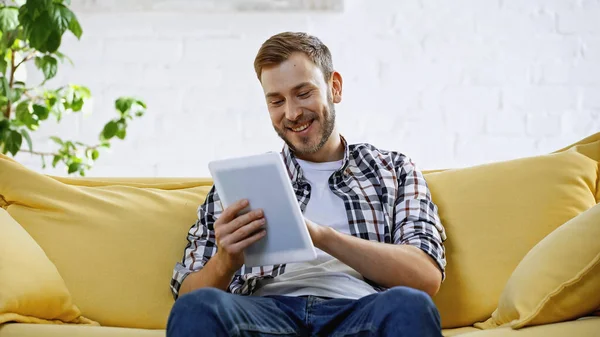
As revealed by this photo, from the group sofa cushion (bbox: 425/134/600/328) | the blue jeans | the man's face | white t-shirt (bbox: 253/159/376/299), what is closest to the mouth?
the man's face

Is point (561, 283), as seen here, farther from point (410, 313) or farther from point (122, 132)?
point (122, 132)

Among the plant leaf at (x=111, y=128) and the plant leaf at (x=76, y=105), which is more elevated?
the plant leaf at (x=76, y=105)

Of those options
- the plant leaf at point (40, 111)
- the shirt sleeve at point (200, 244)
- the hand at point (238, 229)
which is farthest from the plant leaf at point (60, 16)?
the hand at point (238, 229)

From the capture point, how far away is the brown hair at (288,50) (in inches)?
78.7

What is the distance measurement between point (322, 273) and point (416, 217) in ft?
0.85

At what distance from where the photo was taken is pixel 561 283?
1.61 m

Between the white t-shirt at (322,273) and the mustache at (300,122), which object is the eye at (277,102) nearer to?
the mustache at (300,122)

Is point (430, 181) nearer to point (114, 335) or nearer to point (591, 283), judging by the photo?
point (591, 283)

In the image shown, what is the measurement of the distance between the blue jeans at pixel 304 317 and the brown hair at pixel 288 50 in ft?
1.98

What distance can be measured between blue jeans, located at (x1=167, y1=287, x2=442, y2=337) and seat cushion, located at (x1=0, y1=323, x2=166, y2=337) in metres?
0.29

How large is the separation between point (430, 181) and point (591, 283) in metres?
0.60

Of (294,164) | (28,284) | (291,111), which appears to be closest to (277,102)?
(291,111)

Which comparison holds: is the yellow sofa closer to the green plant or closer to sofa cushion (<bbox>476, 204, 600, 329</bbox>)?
sofa cushion (<bbox>476, 204, 600, 329</bbox>)

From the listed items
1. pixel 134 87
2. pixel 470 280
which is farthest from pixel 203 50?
pixel 470 280
